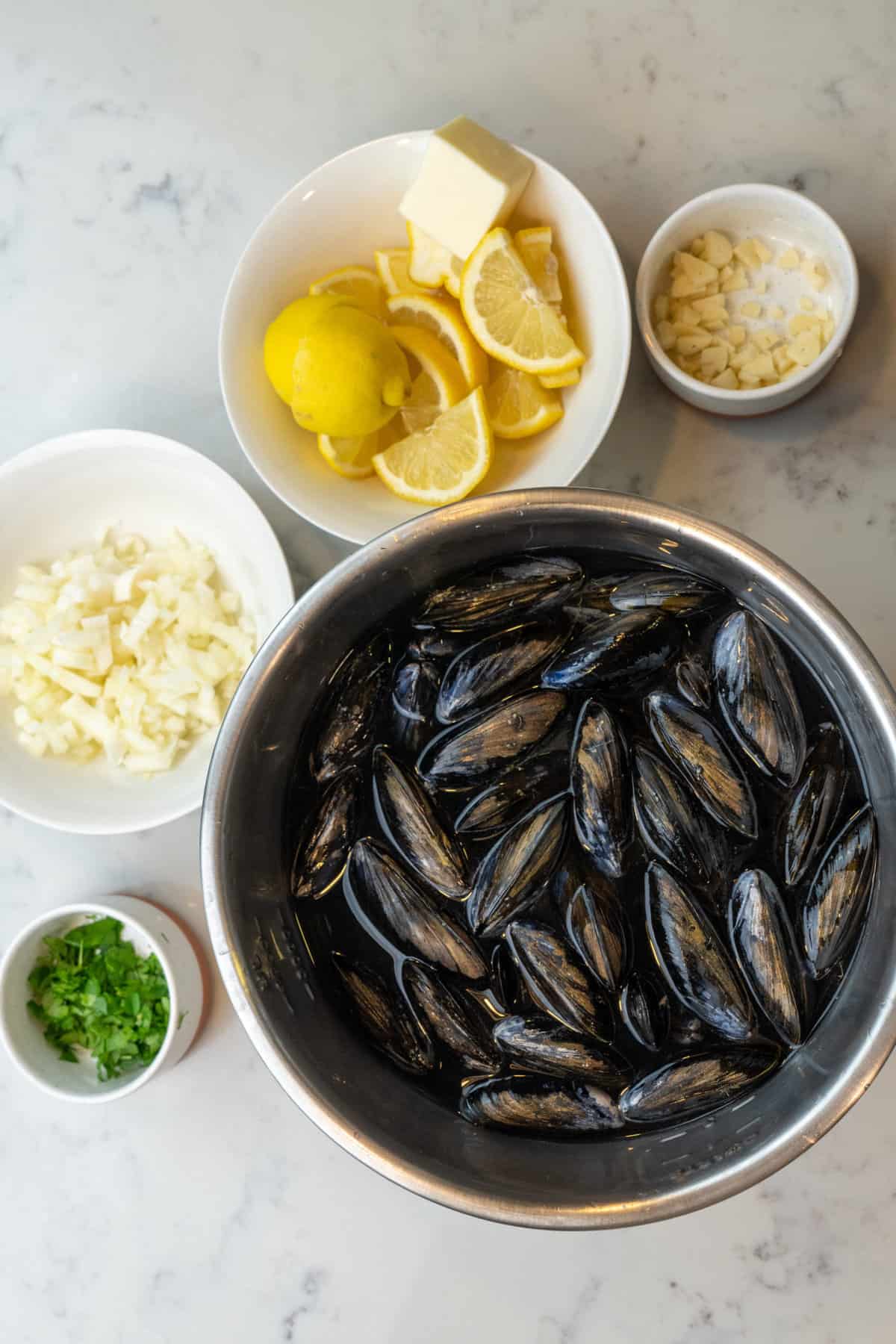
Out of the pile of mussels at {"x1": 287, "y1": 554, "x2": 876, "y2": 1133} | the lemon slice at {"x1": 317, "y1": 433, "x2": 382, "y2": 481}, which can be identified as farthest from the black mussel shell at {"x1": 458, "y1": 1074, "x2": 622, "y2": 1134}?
the lemon slice at {"x1": 317, "y1": 433, "x2": 382, "y2": 481}

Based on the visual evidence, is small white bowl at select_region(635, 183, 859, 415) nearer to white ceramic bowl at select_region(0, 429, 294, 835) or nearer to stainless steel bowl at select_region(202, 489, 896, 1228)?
stainless steel bowl at select_region(202, 489, 896, 1228)

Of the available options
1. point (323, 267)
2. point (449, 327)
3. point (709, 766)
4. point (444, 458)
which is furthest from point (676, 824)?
point (323, 267)

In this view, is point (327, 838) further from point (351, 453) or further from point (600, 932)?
point (351, 453)

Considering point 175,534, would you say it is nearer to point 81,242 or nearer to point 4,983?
point 81,242

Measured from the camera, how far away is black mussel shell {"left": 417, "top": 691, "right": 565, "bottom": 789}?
0.83 metres

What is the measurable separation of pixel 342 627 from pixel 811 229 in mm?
642

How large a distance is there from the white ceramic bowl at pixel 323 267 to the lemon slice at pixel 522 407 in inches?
0.7

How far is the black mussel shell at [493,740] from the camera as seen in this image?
827mm

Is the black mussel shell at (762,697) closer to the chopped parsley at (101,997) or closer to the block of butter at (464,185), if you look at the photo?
the block of butter at (464,185)

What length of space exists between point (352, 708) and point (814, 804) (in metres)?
0.37

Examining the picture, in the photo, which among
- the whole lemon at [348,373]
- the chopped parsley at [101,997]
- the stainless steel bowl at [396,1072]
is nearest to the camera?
the stainless steel bowl at [396,1072]

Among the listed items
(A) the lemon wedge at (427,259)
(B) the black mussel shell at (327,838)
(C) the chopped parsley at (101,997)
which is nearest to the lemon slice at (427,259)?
(A) the lemon wedge at (427,259)

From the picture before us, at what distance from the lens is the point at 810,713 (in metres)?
0.82

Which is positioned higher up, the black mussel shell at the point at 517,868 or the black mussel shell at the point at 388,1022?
the black mussel shell at the point at 517,868
